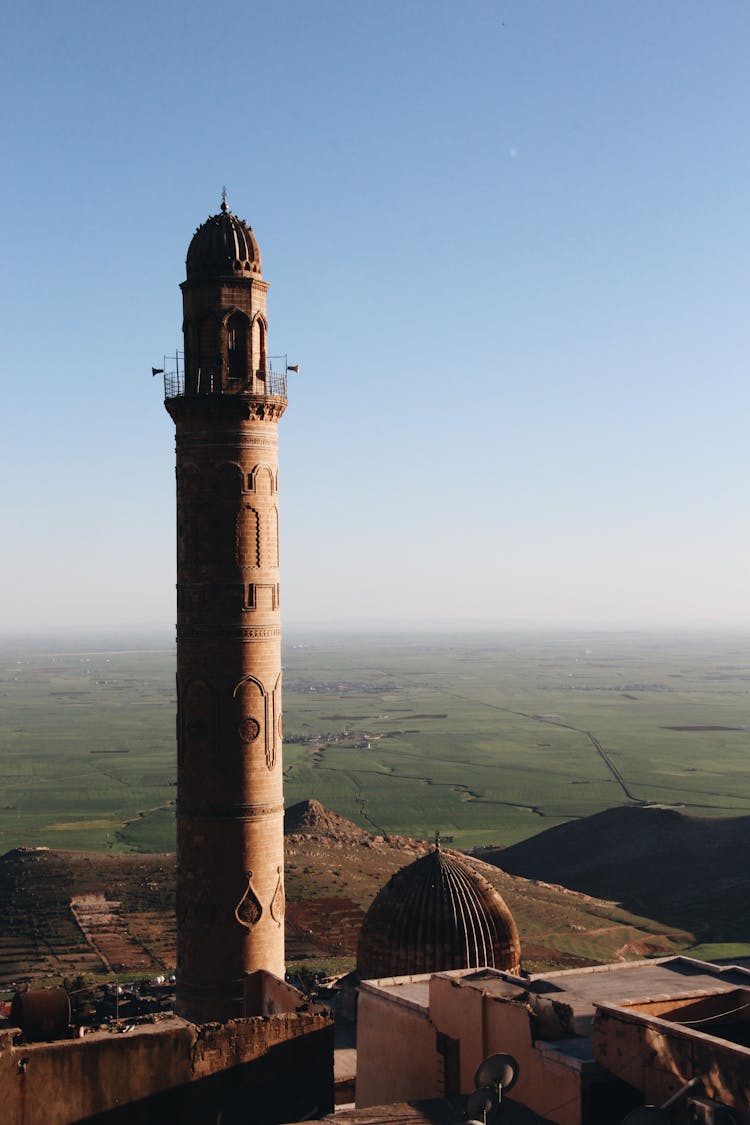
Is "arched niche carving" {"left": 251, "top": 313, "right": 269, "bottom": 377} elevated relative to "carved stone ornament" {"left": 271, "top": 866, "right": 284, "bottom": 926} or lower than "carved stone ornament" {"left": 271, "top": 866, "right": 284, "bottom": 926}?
elevated

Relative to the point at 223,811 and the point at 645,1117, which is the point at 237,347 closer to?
the point at 223,811

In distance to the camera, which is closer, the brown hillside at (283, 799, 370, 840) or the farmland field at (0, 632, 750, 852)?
the brown hillside at (283, 799, 370, 840)

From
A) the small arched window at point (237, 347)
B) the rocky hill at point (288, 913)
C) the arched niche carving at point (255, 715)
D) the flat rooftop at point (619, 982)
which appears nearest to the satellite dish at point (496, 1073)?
the flat rooftop at point (619, 982)

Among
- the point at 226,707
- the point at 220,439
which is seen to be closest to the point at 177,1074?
the point at 226,707

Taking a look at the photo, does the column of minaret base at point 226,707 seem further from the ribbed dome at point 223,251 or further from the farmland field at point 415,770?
the farmland field at point 415,770

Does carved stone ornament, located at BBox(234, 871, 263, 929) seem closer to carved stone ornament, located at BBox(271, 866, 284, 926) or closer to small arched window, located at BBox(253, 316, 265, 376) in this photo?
carved stone ornament, located at BBox(271, 866, 284, 926)

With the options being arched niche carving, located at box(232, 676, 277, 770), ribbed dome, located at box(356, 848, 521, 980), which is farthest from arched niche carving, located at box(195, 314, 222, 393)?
ribbed dome, located at box(356, 848, 521, 980)

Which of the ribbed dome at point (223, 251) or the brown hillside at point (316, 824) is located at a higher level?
the ribbed dome at point (223, 251)
